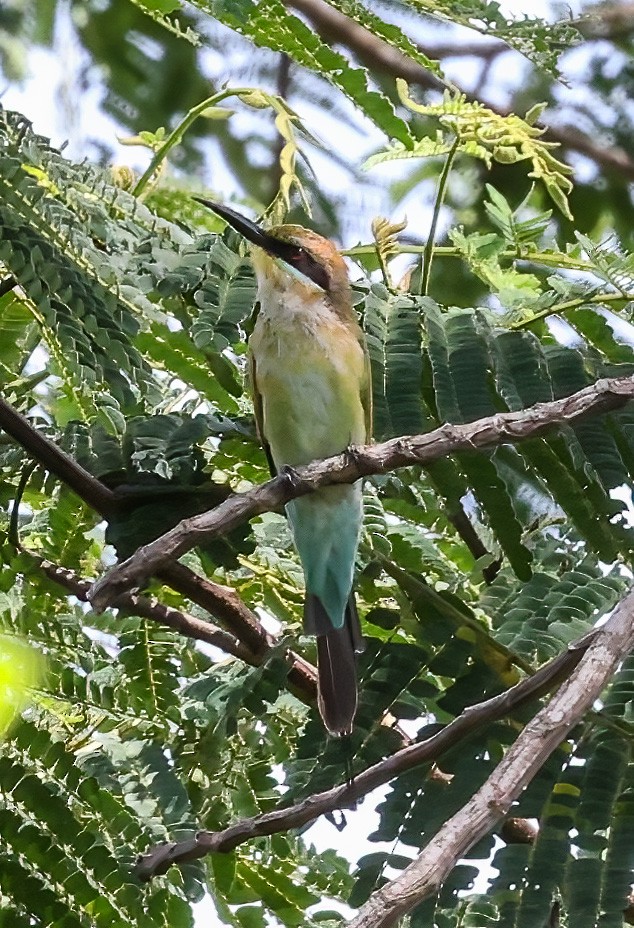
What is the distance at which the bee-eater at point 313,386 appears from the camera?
211 centimetres

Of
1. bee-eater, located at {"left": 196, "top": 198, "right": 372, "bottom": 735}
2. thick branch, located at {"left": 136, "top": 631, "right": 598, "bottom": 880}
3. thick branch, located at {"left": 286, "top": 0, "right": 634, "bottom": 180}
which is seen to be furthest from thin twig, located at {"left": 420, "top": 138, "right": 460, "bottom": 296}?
thick branch, located at {"left": 286, "top": 0, "right": 634, "bottom": 180}

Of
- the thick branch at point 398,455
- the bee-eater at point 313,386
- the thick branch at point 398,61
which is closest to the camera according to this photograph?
the thick branch at point 398,455

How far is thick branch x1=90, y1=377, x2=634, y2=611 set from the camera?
4.40 ft

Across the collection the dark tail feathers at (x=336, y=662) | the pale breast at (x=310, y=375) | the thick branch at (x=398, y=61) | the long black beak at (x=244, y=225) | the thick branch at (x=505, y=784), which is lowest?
the thick branch at (x=505, y=784)

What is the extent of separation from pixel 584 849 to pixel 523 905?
0.12m

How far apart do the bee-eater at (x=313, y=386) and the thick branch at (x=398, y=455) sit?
550mm

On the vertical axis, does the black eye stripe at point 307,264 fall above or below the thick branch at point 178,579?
above

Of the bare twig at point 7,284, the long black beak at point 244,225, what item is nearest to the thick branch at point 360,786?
the bare twig at point 7,284

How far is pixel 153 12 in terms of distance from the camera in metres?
2.01

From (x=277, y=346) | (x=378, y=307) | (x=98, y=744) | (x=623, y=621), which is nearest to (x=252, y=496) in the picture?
(x=623, y=621)

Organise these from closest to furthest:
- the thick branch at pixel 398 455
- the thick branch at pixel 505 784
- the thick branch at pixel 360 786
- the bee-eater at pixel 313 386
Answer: the thick branch at pixel 505 784, the thick branch at pixel 398 455, the thick branch at pixel 360 786, the bee-eater at pixel 313 386

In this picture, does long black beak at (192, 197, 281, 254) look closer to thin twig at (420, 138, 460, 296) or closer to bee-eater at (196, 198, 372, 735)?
bee-eater at (196, 198, 372, 735)

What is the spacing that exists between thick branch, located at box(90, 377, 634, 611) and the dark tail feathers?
1.33ft

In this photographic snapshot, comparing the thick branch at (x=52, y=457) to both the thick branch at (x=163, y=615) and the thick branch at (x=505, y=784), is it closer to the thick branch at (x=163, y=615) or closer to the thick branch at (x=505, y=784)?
the thick branch at (x=163, y=615)
